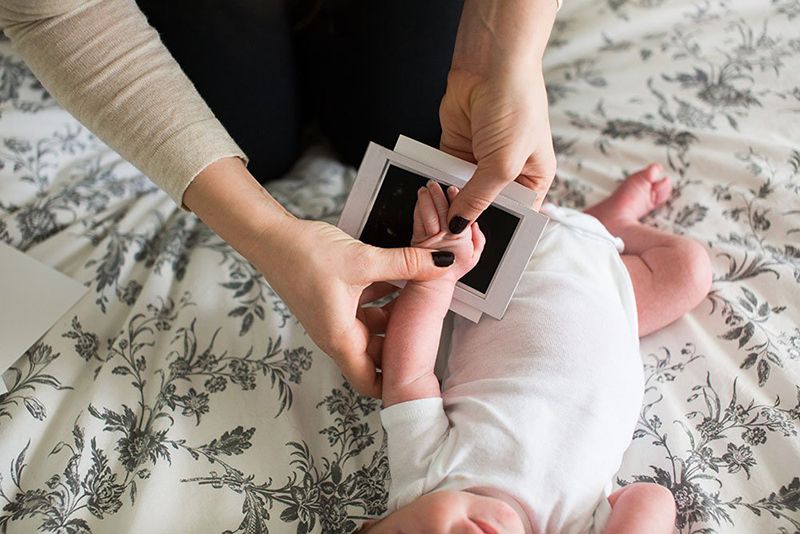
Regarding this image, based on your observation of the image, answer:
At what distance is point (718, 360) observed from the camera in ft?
2.92

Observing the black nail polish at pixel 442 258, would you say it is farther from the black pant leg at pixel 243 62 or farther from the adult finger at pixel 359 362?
the black pant leg at pixel 243 62

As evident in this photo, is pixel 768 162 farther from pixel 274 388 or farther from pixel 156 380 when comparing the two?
pixel 156 380

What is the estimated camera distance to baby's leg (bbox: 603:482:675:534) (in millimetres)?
711

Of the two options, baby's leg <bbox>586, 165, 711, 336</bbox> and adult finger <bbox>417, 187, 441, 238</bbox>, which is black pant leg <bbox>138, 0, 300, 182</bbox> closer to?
adult finger <bbox>417, 187, 441, 238</bbox>

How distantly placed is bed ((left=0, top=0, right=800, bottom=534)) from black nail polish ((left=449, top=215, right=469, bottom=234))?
281 mm

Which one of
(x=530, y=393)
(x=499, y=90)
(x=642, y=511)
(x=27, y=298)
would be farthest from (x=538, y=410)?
(x=27, y=298)

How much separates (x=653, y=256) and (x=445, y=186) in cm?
38

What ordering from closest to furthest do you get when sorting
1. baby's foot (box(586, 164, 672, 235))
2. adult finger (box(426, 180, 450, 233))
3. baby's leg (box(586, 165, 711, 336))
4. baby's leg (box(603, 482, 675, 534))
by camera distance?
baby's leg (box(603, 482, 675, 534))
adult finger (box(426, 180, 450, 233))
baby's leg (box(586, 165, 711, 336))
baby's foot (box(586, 164, 672, 235))

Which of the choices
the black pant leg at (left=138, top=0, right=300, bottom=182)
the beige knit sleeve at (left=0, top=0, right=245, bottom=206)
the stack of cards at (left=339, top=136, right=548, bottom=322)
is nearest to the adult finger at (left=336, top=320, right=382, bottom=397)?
the stack of cards at (left=339, top=136, right=548, bottom=322)

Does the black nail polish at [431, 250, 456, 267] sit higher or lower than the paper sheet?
higher

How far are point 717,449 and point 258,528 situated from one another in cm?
58

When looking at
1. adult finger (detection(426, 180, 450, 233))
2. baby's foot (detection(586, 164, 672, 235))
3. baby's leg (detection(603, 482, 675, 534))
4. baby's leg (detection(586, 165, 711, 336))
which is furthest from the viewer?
baby's foot (detection(586, 164, 672, 235))

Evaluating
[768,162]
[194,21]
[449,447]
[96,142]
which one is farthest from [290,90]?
[768,162]

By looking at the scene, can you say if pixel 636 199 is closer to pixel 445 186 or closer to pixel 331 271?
pixel 445 186
